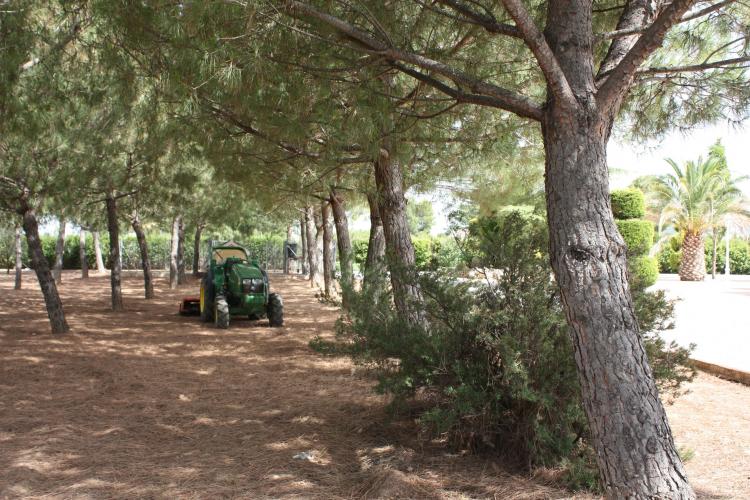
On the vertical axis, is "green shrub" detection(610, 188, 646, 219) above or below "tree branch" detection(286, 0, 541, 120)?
above

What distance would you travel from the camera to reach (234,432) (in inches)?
181

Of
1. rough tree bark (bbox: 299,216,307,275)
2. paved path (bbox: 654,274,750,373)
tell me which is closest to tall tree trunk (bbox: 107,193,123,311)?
rough tree bark (bbox: 299,216,307,275)

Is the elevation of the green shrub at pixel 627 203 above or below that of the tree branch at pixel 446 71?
above

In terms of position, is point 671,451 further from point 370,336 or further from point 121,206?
point 121,206

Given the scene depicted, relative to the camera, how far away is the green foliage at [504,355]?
3496 millimetres

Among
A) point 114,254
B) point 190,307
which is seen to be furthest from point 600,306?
point 114,254

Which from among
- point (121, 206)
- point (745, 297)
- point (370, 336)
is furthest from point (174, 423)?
point (745, 297)

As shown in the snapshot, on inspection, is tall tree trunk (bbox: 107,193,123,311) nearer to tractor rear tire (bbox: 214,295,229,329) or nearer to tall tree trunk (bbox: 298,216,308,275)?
tractor rear tire (bbox: 214,295,229,329)

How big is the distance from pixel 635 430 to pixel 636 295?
1.51 metres

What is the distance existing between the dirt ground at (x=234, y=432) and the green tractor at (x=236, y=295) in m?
2.00

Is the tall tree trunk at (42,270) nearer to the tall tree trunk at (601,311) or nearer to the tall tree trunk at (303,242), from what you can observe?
the tall tree trunk at (601,311)

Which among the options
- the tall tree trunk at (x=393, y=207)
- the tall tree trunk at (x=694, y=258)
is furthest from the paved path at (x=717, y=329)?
the tall tree trunk at (x=694, y=258)

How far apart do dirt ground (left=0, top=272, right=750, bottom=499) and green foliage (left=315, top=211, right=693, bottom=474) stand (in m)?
0.28

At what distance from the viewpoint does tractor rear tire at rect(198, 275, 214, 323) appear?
10914 millimetres
